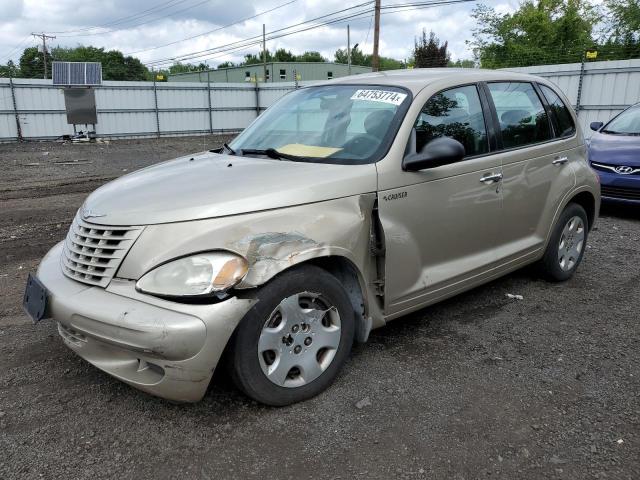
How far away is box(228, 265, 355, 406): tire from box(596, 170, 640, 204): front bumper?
604 centimetres

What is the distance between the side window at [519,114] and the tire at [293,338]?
2026mm

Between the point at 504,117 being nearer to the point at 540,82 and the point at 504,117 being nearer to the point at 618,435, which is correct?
the point at 540,82

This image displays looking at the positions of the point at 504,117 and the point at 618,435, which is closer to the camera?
the point at 618,435

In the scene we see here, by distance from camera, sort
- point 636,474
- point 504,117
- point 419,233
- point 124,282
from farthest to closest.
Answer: point 504,117 < point 419,233 < point 124,282 < point 636,474

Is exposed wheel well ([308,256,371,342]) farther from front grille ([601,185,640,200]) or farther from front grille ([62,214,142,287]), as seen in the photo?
front grille ([601,185,640,200])

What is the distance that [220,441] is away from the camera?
256 centimetres

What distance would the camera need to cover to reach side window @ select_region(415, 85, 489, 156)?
3.42 meters

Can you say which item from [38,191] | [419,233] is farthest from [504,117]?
[38,191]

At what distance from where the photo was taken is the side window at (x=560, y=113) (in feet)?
15.0

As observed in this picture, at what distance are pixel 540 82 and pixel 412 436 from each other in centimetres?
340

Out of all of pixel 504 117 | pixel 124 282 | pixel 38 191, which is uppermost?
pixel 504 117

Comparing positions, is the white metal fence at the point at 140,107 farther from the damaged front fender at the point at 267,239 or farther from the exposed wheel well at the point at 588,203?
the damaged front fender at the point at 267,239

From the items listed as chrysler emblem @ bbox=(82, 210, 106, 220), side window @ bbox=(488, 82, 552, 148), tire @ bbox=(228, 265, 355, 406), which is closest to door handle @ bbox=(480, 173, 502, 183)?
side window @ bbox=(488, 82, 552, 148)

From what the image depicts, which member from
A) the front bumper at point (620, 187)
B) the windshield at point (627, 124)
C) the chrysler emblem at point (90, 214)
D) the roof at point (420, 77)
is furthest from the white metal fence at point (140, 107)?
the chrysler emblem at point (90, 214)
